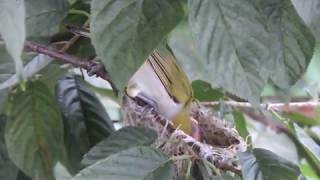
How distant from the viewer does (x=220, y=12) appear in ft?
1.90

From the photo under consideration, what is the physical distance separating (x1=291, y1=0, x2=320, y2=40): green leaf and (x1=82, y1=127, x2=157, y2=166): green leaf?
285 mm

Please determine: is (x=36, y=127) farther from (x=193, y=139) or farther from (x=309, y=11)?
(x=309, y=11)

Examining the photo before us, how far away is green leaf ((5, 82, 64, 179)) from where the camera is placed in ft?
2.71

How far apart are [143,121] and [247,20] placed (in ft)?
1.06

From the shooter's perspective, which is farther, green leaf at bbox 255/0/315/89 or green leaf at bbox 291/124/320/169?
green leaf at bbox 291/124/320/169

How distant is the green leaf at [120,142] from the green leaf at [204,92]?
282mm

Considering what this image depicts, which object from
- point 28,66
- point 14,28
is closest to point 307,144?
point 28,66

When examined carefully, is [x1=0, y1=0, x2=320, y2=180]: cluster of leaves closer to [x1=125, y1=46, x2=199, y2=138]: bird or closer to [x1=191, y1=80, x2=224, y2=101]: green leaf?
[x1=125, y1=46, x2=199, y2=138]: bird

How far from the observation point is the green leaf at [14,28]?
0.45 meters

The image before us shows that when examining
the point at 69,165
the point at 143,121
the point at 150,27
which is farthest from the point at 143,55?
the point at 69,165

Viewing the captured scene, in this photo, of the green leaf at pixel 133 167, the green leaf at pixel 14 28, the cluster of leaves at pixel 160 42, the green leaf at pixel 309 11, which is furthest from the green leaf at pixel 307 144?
the green leaf at pixel 14 28

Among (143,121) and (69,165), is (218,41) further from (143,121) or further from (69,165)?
(69,165)

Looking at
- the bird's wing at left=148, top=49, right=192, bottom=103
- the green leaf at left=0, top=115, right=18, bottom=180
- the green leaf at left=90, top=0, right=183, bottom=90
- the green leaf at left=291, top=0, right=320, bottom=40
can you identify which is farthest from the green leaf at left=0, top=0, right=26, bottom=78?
the green leaf at left=0, top=115, right=18, bottom=180

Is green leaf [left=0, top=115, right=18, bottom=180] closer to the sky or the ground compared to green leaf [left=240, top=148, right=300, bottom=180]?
closer to the ground
